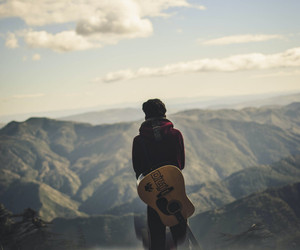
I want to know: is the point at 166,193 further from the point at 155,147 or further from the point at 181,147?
the point at 181,147

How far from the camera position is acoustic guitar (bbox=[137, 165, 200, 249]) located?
5.83 meters

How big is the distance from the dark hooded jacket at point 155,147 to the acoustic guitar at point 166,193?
436mm

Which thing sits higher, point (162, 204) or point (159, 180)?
point (159, 180)

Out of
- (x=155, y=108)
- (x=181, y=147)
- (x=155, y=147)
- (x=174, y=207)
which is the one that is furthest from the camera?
(x=155, y=108)

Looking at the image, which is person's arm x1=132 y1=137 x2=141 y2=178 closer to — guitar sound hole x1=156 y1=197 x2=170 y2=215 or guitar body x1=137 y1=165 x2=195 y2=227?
guitar body x1=137 y1=165 x2=195 y2=227

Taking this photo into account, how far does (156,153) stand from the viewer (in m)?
6.36

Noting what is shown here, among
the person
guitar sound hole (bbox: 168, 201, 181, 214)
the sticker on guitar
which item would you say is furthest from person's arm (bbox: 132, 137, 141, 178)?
guitar sound hole (bbox: 168, 201, 181, 214)

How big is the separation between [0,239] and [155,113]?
6.19 meters

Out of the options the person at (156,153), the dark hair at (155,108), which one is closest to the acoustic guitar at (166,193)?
the person at (156,153)

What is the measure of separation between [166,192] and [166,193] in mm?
21

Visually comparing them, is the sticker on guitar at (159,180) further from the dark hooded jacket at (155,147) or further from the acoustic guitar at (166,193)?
the dark hooded jacket at (155,147)

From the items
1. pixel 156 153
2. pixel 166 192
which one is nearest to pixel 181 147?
pixel 156 153

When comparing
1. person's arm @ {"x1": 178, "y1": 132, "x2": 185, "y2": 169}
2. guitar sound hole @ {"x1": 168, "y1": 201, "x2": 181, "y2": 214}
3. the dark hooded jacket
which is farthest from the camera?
person's arm @ {"x1": 178, "y1": 132, "x2": 185, "y2": 169}

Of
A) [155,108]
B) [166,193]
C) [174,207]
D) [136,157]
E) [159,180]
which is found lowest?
[174,207]
